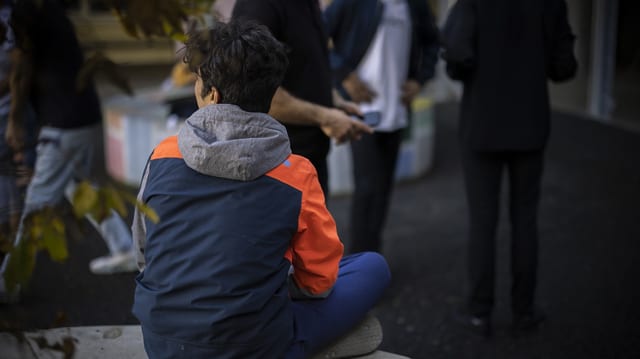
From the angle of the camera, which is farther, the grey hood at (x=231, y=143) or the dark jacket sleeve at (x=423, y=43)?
the dark jacket sleeve at (x=423, y=43)

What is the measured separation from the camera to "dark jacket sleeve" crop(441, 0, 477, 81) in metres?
3.59

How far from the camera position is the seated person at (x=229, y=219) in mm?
2074

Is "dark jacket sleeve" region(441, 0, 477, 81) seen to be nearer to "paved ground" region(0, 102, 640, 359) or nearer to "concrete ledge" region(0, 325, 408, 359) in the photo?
"paved ground" region(0, 102, 640, 359)

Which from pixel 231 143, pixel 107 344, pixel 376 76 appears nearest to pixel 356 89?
pixel 376 76

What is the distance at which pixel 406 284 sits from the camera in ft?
15.2

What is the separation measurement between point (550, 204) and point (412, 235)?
1315 millimetres

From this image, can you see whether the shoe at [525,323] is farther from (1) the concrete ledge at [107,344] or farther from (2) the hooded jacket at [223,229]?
(2) the hooded jacket at [223,229]

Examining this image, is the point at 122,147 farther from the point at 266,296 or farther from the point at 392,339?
the point at 266,296

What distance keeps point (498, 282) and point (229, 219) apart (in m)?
2.87

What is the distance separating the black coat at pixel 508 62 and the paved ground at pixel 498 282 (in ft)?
3.09

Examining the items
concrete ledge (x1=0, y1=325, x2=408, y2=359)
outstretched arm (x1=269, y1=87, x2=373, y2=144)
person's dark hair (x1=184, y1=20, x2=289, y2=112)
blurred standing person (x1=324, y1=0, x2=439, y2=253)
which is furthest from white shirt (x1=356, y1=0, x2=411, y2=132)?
person's dark hair (x1=184, y1=20, x2=289, y2=112)

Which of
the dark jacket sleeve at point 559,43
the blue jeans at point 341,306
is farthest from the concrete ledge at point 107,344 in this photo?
the dark jacket sleeve at point 559,43

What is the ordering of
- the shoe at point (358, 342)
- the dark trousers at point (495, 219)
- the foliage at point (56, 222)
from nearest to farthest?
the foliage at point (56, 222) < the shoe at point (358, 342) < the dark trousers at point (495, 219)

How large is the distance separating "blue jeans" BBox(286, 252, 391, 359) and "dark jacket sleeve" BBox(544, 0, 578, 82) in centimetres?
160
